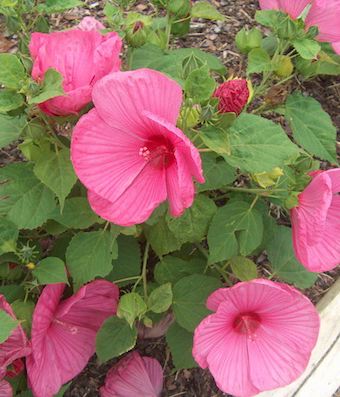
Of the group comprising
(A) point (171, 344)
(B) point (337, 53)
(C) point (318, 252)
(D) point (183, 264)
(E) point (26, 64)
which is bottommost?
(A) point (171, 344)

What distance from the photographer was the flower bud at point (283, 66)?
1463mm

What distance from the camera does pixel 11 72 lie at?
1.01 meters

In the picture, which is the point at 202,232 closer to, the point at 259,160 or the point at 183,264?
the point at 183,264

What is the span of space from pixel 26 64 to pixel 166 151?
0.98 feet

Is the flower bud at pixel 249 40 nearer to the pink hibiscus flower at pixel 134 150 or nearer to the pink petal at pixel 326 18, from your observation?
the pink petal at pixel 326 18

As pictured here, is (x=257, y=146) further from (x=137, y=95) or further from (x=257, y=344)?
(x=257, y=344)

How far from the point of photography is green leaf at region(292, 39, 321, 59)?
127 cm

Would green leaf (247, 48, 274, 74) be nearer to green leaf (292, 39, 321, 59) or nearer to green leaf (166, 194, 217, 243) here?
green leaf (292, 39, 321, 59)

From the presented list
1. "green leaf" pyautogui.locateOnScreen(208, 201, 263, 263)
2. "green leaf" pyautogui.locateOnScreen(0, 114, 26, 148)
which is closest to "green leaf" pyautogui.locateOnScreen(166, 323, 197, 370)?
"green leaf" pyautogui.locateOnScreen(208, 201, 263, 263)

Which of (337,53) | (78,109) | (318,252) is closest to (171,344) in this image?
(318,252)

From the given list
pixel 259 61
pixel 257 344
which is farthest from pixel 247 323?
pixel 259 61

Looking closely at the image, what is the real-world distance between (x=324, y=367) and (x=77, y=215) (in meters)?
0.80

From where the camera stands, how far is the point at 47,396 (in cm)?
131

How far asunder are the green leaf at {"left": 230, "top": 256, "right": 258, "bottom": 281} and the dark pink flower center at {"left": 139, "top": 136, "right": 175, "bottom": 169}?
1.39 ft
